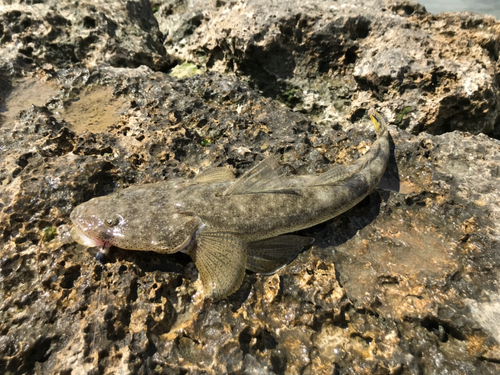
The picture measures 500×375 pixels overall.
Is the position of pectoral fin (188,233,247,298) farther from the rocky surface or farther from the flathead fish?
the rocky surface

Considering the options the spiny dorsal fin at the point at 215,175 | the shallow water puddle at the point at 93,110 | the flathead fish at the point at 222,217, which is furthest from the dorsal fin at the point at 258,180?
the shallow water puddle at the point at 93,110

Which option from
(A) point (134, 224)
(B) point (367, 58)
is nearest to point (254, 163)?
(A) point (134, 224)

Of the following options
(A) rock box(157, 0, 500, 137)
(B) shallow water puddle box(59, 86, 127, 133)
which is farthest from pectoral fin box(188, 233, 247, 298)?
(A) rock box(157, 0, 500, 137)

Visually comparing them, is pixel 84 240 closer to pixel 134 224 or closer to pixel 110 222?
pixel 110 222

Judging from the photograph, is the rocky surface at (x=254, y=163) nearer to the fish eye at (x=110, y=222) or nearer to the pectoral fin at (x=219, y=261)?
the pectoral fin at (x=219, y=261)

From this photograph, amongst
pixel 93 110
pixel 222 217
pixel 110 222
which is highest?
pixel 93 110

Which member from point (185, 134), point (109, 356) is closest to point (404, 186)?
point (185, 134)
